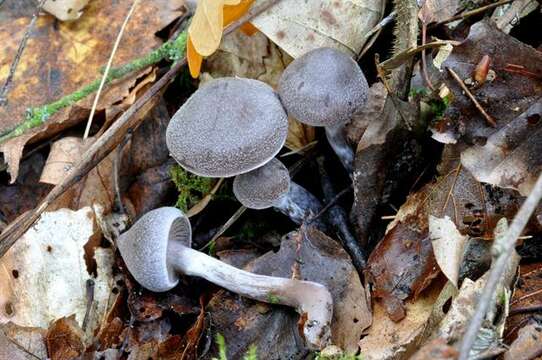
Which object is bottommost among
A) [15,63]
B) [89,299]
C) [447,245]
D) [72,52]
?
[89,299]

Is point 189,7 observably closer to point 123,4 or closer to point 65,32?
point 123,4

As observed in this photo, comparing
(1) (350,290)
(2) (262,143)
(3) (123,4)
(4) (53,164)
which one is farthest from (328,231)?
(3) (123,4)

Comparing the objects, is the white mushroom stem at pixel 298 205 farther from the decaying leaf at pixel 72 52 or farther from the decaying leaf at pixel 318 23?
the decaying leaf at pixel 72 52

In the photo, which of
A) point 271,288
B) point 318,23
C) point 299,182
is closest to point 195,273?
point 271,288

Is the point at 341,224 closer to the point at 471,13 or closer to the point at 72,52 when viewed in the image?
the point at 471,13

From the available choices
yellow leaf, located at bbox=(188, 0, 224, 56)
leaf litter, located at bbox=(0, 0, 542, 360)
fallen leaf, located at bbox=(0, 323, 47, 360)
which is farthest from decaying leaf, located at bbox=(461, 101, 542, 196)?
fallen leaf, located at bbox=(0, 323, 47, 360)

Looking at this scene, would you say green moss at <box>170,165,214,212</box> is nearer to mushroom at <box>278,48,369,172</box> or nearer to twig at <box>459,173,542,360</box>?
mushroom at <box>278,48,369,172</box>

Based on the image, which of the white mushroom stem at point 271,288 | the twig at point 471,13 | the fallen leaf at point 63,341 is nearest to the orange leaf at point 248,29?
the twig at point 471,13
